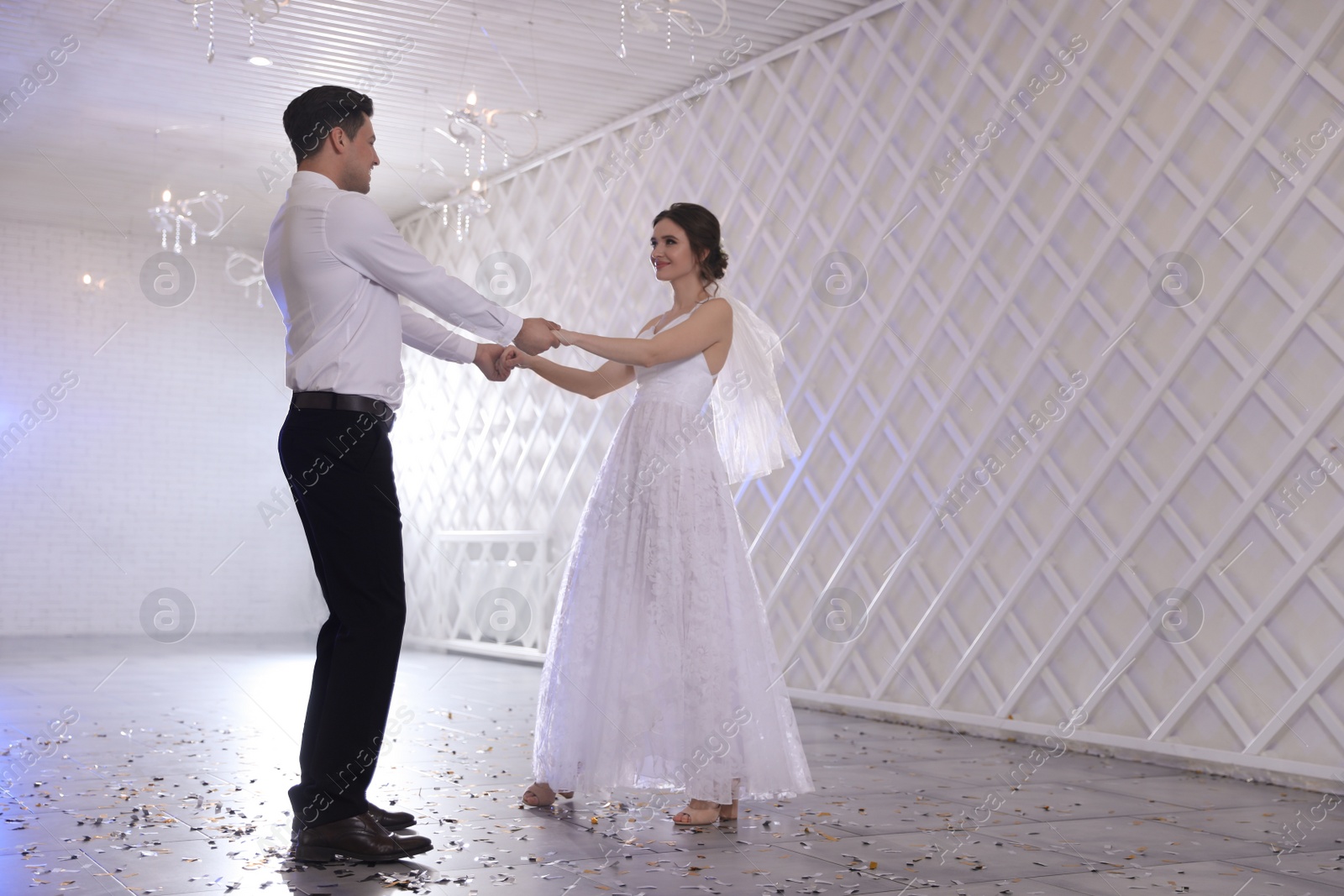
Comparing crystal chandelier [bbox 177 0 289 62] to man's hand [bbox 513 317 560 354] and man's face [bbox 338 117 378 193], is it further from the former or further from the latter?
man's hand [bbox 513 317 560 354]

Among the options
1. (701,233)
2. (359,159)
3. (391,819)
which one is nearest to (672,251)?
(701,233)

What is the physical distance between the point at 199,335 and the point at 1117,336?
5.93m

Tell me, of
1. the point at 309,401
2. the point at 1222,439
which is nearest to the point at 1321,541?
the point at 1222,439

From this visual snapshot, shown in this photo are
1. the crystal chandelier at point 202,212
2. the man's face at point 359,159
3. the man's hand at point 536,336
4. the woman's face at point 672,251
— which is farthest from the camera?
the crystal chandelier at point 202,212

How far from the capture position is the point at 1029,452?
11.0 feet

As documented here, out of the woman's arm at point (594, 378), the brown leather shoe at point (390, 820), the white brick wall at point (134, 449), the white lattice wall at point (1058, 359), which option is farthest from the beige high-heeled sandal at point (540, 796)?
the white brick wall at point (134, 449)

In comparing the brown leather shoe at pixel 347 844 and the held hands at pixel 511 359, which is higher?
the held hands at pixel 511 359

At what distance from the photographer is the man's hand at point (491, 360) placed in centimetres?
223

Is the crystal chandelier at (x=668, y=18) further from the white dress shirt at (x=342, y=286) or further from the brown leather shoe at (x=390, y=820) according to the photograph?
the brown leather shoe at (x=390, y=820)

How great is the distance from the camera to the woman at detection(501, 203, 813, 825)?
2145mm

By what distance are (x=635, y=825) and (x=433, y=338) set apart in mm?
935

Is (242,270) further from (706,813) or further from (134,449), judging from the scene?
(706,813)

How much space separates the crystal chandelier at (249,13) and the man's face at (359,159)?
159cm

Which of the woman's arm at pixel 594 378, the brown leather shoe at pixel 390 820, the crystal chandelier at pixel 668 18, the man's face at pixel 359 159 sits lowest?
the brown leather shoe at pixel 390 820
